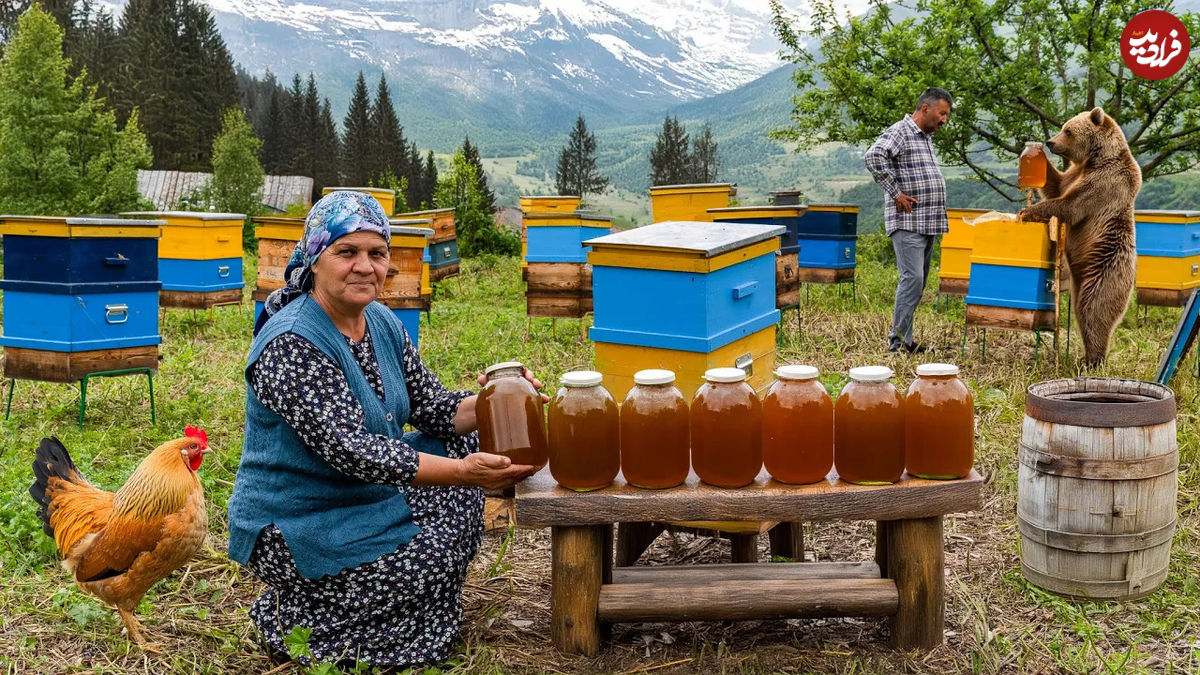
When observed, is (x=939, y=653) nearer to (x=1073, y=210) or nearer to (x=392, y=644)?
(x=392, y=644)

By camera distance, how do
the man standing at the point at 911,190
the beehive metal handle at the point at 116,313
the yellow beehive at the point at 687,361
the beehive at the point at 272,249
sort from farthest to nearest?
the man standing at the point at 911,190, the beehive at the point at 272,249, the beehive metal handle at the point at 116,313, the yellow beehive at the point at 687,361

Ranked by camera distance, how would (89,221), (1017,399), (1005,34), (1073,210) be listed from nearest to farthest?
1. (89,221)
2. (1017,399)
3. (1073,210)
4. (1005,34)

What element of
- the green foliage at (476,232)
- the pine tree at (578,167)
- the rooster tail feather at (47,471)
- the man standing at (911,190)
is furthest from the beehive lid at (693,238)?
the pine tree at (578,167)

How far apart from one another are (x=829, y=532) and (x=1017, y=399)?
236cm

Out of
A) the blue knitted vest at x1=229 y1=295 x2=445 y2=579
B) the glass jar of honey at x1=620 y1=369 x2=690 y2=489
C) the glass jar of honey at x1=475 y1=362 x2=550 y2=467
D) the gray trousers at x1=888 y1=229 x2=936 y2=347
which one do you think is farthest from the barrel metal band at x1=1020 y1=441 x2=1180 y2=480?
the gray trousers at x1=888 y1=229 x2=936 y2=347

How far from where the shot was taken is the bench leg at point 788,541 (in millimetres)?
3959

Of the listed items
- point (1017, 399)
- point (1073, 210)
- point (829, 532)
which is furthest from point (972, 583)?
point (1073, 210)

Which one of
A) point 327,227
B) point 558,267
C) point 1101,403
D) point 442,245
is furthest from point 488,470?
point 442,245

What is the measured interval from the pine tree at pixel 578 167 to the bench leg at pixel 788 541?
1779 inches

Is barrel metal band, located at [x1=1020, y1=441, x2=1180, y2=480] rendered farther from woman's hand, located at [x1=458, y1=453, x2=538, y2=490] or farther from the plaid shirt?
the plaid shirt

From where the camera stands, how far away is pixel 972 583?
3.91 metres

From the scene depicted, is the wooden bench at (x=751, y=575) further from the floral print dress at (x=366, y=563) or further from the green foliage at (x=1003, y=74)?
the green foliage at (x=1003, y=74)

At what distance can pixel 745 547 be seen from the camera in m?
3.78

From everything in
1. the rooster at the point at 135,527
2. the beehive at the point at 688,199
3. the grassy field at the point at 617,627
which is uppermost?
the beehive at the point at 688,199
